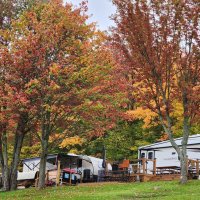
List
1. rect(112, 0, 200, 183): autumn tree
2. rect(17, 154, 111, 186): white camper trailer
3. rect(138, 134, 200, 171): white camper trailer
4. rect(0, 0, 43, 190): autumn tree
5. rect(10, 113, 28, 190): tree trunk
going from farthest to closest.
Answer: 1. rect(17, 154, 111, 186): white camper trailer
2. rect(138, 134, 200, 171): white camper trailer
3. rect(10, 113, 28, 190): tree trunk
4. rect(0, 0, 43, 190): autumn tree
5. rect(112, 0, 200, 183): autumn tree

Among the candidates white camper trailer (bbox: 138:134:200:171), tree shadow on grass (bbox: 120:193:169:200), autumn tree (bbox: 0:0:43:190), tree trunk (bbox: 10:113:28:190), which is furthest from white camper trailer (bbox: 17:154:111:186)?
tree shadow on grass (bbox: 120:193:169:200)

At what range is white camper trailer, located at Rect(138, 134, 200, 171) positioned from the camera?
2814cm

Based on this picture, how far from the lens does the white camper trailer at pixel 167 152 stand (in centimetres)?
2814

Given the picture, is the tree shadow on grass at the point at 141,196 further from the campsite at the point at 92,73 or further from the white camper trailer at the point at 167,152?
the white camper trailer at the point at 167,152

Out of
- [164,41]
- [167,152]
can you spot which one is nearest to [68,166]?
[167,152]

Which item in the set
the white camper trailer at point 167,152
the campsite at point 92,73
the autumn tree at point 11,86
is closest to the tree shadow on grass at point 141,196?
the campsite at point 92,73

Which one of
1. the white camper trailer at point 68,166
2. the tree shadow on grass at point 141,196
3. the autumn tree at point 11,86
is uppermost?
the autumn tree at point 11,86

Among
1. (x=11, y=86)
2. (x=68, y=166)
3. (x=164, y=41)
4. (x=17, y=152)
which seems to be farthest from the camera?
(x=68, y=166)

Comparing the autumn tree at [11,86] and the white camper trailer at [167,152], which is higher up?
the autumn tree at [11,86]

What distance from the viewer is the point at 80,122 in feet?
70.1

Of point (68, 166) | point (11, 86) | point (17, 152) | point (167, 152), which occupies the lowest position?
point (68, 166)

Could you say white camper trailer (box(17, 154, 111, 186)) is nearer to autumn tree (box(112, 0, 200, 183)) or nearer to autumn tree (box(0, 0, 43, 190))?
autumn tree (box(0, 0, 43, 190))

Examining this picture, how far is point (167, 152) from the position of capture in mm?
30328

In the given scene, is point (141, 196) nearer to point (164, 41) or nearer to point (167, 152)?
point (164, 41)
